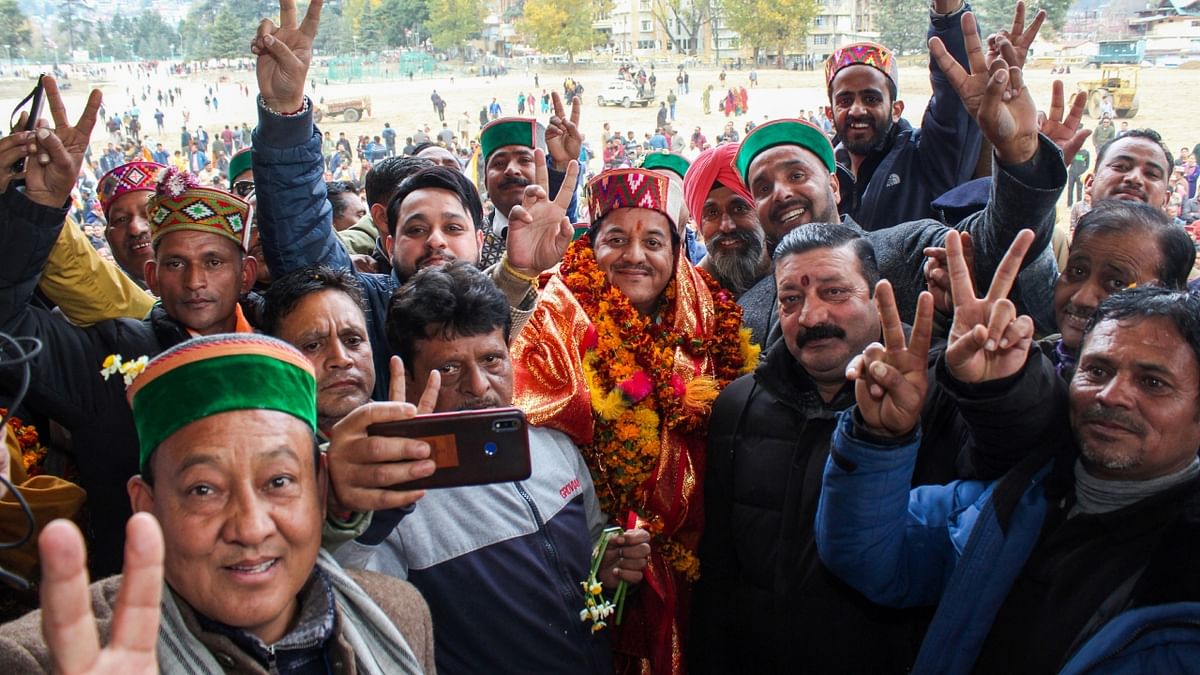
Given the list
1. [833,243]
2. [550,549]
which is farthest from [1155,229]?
[550,549]

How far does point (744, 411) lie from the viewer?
8.35 ft

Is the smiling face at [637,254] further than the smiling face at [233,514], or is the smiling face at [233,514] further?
the smiling face at [637,254]

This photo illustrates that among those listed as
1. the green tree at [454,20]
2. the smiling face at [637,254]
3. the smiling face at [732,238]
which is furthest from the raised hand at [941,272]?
the green tree at [454,20]

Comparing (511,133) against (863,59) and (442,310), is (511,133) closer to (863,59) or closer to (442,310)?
(863,59)

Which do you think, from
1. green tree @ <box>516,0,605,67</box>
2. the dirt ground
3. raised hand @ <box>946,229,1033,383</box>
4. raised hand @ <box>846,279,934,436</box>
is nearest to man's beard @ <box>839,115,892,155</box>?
raised hand @ <box>946,229,1033,383</box>

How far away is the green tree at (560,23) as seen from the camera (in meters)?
31.5

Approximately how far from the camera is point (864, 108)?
13.4 feet

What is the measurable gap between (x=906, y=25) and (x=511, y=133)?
57.1ft

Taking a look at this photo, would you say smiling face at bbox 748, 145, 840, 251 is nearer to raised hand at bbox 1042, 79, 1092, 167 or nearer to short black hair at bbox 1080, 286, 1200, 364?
raised hand at bbox 1042, 79, 1092, 167

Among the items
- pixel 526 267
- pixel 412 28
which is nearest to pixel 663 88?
pixel 412 28

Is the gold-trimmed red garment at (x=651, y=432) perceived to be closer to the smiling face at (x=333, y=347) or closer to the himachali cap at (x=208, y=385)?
the smiling face at (x=333, y=347)

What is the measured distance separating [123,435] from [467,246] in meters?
1.23

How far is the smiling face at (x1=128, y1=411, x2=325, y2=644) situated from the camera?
141cm

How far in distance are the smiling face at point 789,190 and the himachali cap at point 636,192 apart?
517 millimetres
